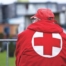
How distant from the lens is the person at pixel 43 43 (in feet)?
10.3

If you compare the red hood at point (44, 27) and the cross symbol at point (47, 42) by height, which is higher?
the red hood at point (44, 27)

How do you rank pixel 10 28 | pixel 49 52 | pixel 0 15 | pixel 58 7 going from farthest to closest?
1. pixel 58 7
2. pixel 0 15
3. pixel 10 28
4. pixel 49 52

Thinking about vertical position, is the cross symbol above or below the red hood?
below

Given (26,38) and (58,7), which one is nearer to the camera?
(26,38)

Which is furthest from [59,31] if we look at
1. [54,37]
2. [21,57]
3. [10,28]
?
[10,28]

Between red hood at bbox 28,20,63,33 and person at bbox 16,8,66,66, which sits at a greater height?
red hood at bbox 28,20,63,33

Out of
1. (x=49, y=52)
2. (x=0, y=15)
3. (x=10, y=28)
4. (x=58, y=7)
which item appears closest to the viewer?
(x=49, y=52)

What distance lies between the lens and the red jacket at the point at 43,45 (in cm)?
313

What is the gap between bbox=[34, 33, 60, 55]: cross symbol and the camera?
10.3ft

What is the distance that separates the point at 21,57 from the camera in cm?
324

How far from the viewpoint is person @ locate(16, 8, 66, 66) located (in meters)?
3.13

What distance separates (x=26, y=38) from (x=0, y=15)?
43915 millimetres

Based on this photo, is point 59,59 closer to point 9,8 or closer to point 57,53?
point 57,53

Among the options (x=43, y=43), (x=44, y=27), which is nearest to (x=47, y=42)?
(x=43, y=43)
